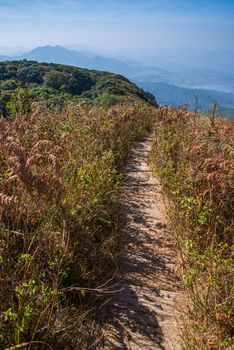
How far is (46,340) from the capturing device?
8.46 ft

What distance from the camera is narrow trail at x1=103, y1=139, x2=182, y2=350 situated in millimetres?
3118

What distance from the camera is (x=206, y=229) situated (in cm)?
440

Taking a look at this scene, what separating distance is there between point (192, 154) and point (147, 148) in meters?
6.30

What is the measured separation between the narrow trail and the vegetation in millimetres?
243

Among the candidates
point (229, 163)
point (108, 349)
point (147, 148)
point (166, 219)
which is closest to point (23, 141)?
point (166, 219)

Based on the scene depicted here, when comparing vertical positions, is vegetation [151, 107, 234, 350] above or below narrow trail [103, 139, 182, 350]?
above

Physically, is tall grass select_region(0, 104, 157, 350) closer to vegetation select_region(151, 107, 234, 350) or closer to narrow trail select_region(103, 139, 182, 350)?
narrow trail select_region(103, 139, 182, 350)

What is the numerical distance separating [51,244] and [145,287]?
1.28 metres

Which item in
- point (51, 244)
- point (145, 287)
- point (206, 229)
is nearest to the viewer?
point (51, 244)

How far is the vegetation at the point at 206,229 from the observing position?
290 cm

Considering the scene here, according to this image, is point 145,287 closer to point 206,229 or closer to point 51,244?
point 206,229

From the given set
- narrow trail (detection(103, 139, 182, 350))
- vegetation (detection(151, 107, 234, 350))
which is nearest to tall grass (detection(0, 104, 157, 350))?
narrow trail (detection(103, 139, 182, 350))

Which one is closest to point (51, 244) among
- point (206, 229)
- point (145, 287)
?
point (145, 287)

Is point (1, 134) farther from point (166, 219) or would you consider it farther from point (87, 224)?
point (166, 219)
